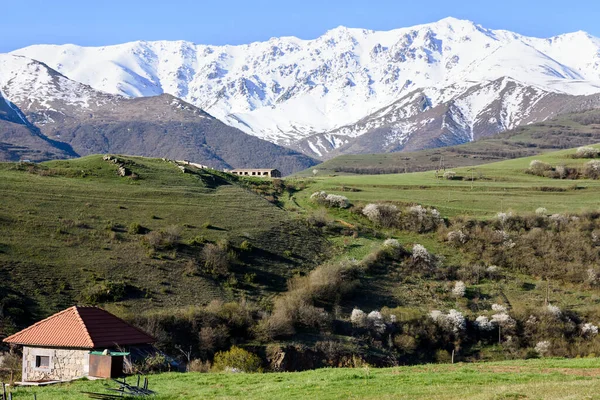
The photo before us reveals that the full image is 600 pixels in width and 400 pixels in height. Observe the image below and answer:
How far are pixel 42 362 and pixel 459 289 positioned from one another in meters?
48.9

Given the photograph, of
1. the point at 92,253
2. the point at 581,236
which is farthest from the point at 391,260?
the point at 92,253

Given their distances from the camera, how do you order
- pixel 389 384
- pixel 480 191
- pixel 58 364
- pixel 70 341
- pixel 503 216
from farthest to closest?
pixel 480 191, pixel 503 216, pixel 58 364, pixel 70 341, pixel 389 384

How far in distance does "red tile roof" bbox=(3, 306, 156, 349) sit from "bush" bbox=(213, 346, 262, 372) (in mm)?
15598

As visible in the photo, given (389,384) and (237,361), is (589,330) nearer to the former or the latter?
(237,361)

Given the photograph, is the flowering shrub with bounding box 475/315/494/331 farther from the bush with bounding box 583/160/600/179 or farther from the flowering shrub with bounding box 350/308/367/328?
the bush with bounding box 583/160/600/179

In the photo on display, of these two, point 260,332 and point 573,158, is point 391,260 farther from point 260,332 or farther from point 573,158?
point 573,158

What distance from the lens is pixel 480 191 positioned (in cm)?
12075

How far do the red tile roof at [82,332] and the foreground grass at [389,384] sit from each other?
10.00ft

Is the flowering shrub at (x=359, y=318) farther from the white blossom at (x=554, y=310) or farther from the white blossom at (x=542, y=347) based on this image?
the white blossom at (x=554, y=310)

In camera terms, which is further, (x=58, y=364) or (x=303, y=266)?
(x=303, y=266)

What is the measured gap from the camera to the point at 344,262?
260 ft

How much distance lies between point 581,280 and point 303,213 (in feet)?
116

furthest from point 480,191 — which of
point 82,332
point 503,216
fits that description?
point 82,332

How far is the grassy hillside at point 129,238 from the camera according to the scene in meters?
64.2
